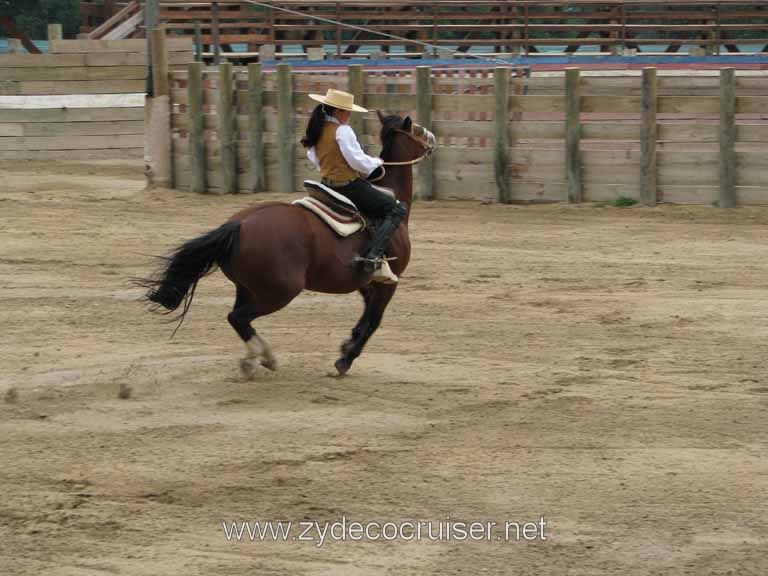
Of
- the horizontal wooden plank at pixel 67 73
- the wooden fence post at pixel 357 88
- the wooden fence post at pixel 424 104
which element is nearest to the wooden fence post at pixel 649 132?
the wooden fence post at pixel 424 104

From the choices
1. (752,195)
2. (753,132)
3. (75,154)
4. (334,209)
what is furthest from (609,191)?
(75,154)

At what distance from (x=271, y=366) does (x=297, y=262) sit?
79 cm

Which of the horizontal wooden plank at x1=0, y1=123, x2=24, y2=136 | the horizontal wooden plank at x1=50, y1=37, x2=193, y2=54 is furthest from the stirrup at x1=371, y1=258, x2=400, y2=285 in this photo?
the horizontal wooden plank at x1=0, y1=123, x2=24, y2=136

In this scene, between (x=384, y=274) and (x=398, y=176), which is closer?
(x=384, y=274)

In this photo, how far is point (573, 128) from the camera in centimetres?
1532

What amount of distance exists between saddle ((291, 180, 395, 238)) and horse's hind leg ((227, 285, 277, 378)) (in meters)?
0.70

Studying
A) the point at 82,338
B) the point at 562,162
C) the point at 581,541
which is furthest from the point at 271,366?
the point at 562,162

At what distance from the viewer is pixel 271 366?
8.22 meters

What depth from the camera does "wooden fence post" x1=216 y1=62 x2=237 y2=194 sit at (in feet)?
56.3

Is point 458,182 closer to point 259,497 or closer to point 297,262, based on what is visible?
point 297,262

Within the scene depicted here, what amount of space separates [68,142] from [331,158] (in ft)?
49.1

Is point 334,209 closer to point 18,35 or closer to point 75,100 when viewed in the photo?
A: point 75,100

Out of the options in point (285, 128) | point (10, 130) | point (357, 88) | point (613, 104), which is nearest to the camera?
point (613, 104)

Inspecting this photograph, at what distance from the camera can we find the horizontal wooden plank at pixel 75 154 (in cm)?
2197
